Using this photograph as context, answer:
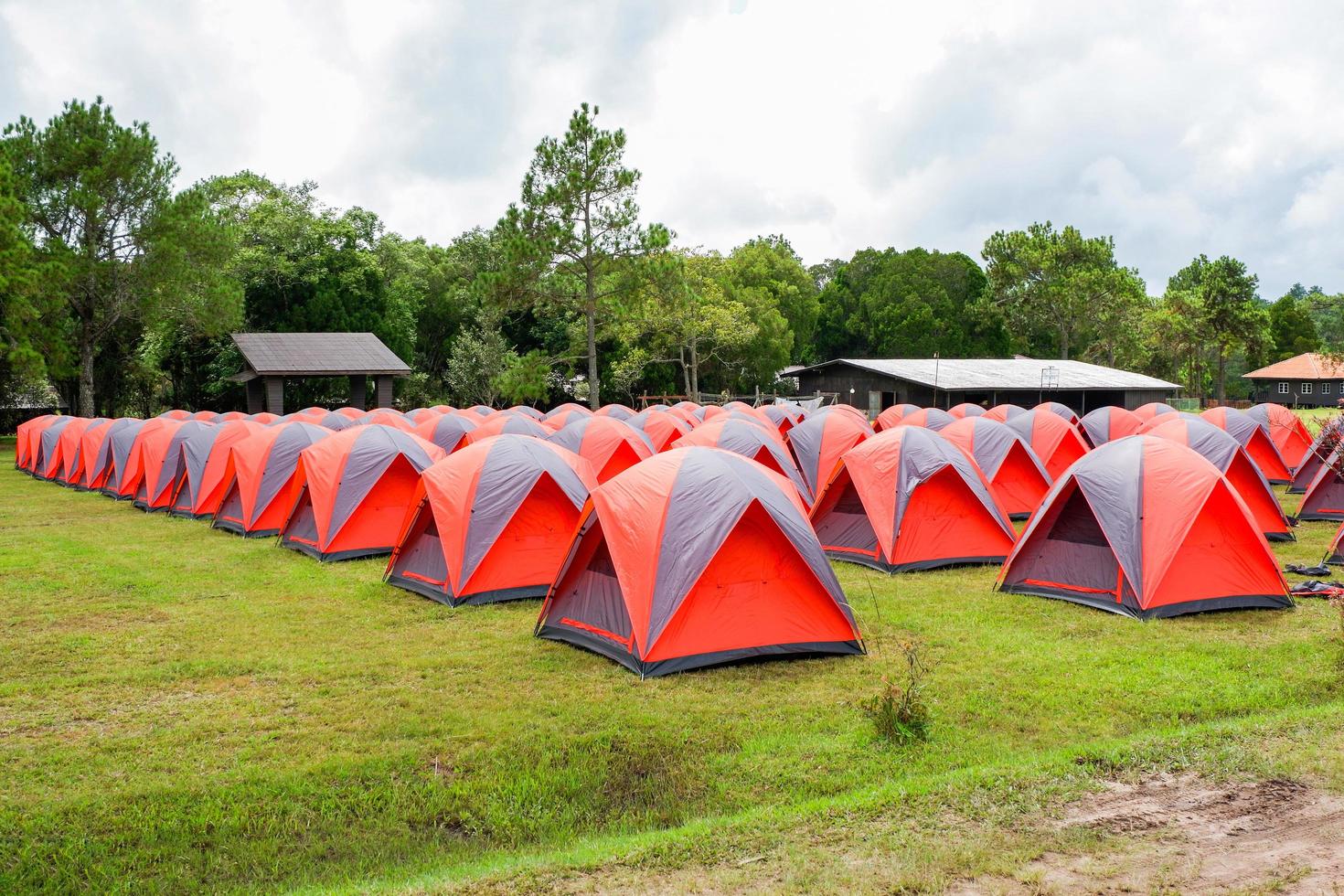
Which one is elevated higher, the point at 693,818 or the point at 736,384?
the point at 736,384

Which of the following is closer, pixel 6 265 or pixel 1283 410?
pixel 1283 410

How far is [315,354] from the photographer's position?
134 feet

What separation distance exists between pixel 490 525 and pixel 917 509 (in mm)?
5286

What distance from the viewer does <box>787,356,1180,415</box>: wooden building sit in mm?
44875

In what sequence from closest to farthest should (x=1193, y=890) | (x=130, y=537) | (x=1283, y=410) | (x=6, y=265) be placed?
(x=1193, y=890), (x=130, y=537), (x=1283, y=410), (x=6, y=265)

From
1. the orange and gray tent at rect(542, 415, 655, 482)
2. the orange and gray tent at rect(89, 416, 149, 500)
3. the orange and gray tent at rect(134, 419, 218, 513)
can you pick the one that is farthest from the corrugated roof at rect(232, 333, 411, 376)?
the orange and gray tent at rect(542, 415, 655, 482)

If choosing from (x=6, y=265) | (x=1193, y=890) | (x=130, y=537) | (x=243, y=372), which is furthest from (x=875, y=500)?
(x=243, y=372)

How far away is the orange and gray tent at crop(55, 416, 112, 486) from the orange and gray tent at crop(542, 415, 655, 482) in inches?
516

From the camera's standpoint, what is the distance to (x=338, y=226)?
158 feet

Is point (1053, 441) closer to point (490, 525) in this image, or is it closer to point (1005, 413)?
point (1005, 413)

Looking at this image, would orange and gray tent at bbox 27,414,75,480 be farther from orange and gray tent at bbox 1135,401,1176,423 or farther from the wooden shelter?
orange and gray tent at bbox 1135,401,1176,423

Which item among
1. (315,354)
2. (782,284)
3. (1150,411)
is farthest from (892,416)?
(782,284)

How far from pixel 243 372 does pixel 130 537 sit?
28.2m

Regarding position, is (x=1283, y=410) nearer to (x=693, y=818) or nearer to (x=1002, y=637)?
(x=1002, y=637)
